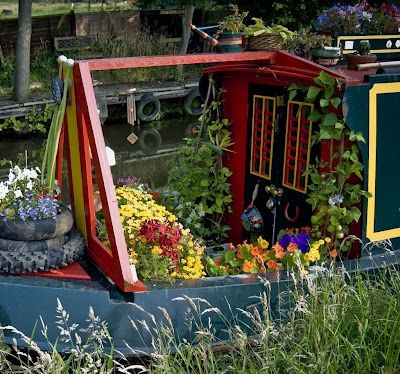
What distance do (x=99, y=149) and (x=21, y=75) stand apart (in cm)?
1147

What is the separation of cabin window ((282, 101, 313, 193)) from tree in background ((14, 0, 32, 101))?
1054cm

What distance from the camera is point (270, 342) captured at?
320 centimetres

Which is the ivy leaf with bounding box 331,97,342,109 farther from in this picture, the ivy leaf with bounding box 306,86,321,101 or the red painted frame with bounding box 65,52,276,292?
the red painted frame with bounding box 65,52,276,292

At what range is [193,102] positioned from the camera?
661 inches

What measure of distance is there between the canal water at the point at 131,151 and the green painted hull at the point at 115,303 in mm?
6697

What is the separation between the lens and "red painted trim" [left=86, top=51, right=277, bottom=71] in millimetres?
3785

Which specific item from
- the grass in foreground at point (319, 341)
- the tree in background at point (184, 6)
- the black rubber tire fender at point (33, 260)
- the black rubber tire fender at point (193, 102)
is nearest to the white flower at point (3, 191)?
the black rubber tire fender at point (33, 260)

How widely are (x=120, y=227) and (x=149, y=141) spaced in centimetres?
1108

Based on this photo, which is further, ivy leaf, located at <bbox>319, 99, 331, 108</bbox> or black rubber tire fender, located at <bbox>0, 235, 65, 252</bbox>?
ivy leaf, located at <bbox>319, 99, 331, 108</bbox>

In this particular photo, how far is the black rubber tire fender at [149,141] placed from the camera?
13.7 m

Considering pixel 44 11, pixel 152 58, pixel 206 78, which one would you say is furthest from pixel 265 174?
pixel 44 11

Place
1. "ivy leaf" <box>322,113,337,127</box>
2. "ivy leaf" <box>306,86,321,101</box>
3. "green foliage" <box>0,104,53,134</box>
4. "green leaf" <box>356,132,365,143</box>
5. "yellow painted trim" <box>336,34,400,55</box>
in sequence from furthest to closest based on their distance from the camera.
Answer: "green foliage" <box>0,104,53,134</box> < "yellow painted trim" <box>336,34,400,55</box> < "ivy leaf" <box>306,86,321,101</box> < "ivy leaf" <box>322,113,337,127</box> < "green leaf" <box>356,132,365,143</box>

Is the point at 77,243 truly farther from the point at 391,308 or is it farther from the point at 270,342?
the point at 391,308

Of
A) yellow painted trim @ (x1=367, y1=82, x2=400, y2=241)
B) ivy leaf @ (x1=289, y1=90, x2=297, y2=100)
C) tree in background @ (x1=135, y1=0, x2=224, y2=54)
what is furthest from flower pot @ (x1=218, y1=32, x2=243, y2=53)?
tree in background @ (x1=135, y1=0, x2=224, y2=54)
